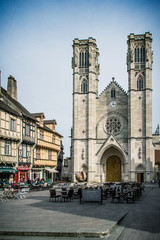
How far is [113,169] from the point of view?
45.2m

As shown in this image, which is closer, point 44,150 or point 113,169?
point 44,150

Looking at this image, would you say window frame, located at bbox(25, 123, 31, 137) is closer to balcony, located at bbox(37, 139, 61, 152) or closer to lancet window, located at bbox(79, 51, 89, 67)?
balcony, located at bbox(37, 139, 61, 152)

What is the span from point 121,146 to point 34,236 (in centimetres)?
3469

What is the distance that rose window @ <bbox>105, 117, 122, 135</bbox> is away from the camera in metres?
45.0

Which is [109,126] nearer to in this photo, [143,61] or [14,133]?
[143,61]

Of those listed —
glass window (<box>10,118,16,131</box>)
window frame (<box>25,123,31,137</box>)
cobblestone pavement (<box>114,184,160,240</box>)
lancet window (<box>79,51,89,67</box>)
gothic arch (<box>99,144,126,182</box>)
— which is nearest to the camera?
cobblestone pavement (<box>114,184,160,240</box>)

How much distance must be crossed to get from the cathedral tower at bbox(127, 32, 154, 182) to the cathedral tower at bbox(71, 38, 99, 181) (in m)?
5.57

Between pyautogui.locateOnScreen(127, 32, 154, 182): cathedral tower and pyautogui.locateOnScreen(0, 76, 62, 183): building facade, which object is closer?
pyautogui.locateOnScreen(0, 76, 62, 183): building facade

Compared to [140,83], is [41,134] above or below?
below

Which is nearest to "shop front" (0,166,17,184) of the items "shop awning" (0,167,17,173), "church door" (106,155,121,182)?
"shop awning" (0,167,17,173)

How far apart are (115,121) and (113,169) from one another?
7.41m

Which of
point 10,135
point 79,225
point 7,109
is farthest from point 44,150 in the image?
point 79,225

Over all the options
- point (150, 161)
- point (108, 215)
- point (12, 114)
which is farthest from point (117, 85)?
point (108, 215)

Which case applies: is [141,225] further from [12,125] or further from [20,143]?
[20,143]
